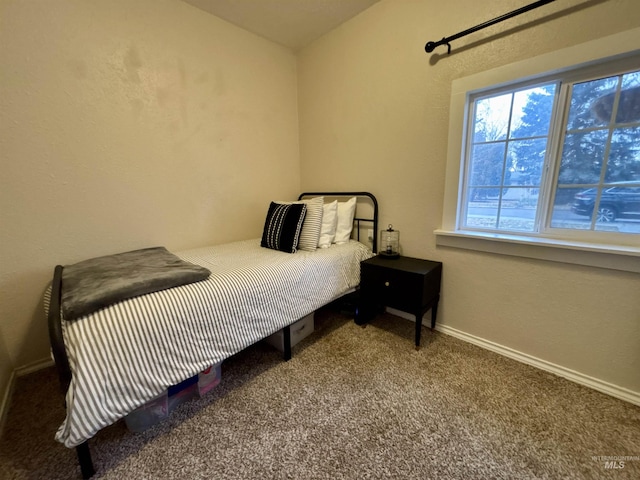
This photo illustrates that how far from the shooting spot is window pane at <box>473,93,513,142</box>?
1.64 metres

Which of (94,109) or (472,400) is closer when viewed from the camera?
(472,400)

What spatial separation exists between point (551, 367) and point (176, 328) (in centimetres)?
215

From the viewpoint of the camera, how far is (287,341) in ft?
5.59

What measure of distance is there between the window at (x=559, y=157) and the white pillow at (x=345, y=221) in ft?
2.85

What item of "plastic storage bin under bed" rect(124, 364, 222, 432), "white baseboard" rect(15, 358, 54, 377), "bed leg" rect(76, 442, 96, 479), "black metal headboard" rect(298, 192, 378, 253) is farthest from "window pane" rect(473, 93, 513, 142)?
"white baseboard" rect(15, 358, 54, 377)

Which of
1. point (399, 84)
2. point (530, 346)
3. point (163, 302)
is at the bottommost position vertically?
point (530, 346)

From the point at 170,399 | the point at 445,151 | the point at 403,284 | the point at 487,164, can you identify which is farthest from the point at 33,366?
the point at 487,164

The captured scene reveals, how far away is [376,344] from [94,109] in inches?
97.5

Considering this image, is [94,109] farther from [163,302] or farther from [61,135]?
→ [163,302]

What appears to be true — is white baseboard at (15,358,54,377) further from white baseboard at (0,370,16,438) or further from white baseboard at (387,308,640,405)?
white baseboard at (387,308,640,405)

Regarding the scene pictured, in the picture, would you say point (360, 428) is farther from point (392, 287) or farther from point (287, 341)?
point (392, 287)

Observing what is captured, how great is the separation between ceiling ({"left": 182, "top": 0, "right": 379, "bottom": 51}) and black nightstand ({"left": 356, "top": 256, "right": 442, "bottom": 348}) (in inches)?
78.8

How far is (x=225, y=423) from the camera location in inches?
50.4

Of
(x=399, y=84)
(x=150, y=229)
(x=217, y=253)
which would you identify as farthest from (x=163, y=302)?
(x=399, y=84)
